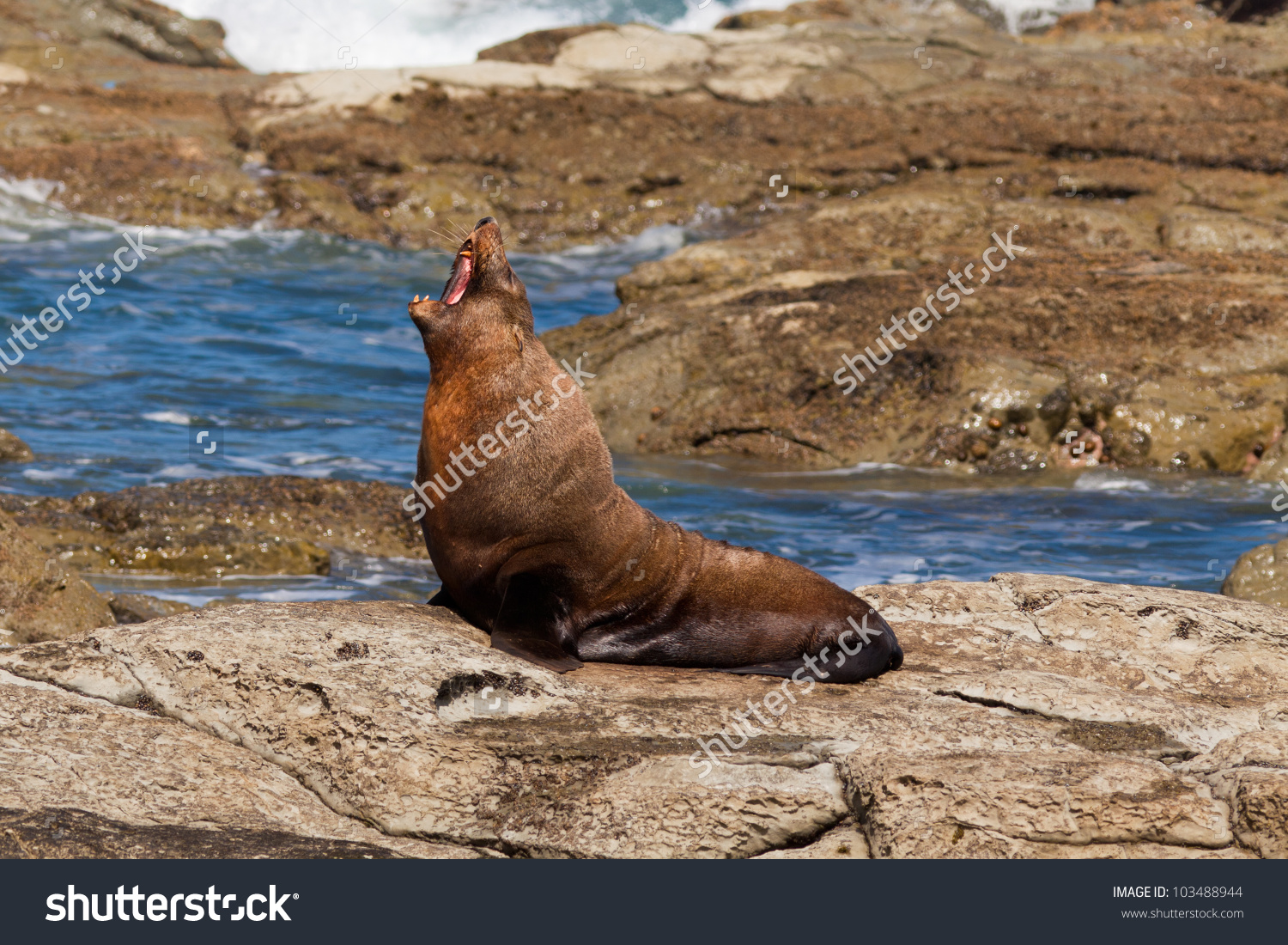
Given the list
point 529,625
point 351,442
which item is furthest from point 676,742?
point 351,442

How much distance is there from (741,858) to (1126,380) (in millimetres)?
9447

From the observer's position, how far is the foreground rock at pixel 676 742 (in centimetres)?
397

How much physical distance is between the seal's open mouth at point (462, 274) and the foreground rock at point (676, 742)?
1297 millimetres

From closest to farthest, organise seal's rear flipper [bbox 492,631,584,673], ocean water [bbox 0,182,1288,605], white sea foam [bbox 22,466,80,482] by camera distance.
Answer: seal's rear flipper [bbox 492,631,584,673], ocean water [bbox 0,182,1288,605], white sea foam [bbox 22,466,80,482]

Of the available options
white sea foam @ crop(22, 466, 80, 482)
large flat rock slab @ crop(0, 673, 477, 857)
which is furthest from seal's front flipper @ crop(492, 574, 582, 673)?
white sea foam @ crop(22, 466, 80, 482)

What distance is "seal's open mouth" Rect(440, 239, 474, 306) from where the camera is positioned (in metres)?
5.55

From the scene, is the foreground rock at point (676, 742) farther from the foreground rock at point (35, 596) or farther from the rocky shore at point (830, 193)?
the rocky shore at point (830, 193)

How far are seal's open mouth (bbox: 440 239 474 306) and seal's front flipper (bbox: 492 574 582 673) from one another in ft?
4.02

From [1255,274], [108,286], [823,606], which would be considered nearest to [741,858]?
[823,606]

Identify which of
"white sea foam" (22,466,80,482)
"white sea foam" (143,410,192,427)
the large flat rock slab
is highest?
the large flat rock slab

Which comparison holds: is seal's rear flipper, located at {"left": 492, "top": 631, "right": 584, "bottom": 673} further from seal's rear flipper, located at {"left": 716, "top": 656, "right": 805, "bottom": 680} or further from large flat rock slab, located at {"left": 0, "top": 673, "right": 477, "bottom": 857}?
large flat rock slab, located at {"left": 0, "top": 673, "right": 477, "bottom": 857}

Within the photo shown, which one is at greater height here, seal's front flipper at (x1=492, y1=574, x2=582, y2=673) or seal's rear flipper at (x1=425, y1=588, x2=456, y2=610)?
seal's front flipper at (x1=492, y1=574, x2=582, y2=673)

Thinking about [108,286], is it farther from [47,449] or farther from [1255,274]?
[1255,274]

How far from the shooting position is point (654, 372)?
43.6ft
